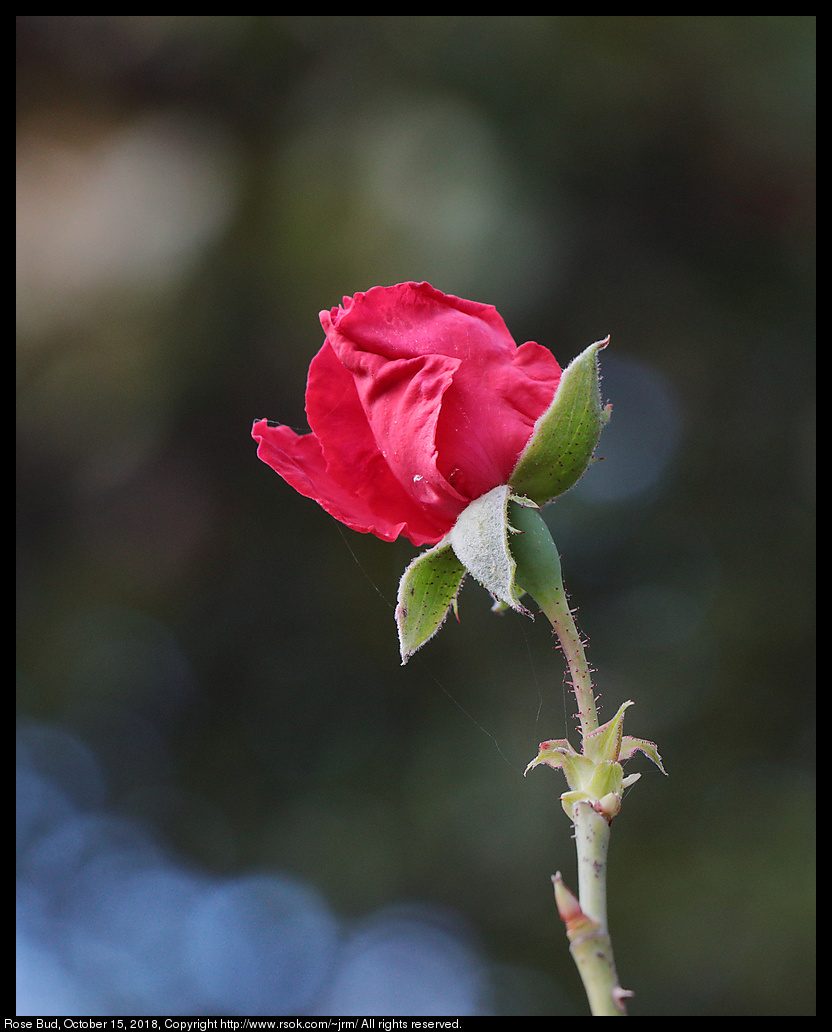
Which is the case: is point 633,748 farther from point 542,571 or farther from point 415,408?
point 415,408

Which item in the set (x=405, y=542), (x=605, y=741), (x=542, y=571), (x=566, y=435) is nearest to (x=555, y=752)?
(x=605, y=741)

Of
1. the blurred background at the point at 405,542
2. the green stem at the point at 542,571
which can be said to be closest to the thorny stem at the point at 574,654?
the green stem at the point at 542,571

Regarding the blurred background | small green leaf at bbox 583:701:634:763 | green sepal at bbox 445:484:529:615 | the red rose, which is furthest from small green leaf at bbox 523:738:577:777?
the blurred background

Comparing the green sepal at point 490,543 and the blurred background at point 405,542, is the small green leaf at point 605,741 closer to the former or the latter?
the green sepal at point 490,543

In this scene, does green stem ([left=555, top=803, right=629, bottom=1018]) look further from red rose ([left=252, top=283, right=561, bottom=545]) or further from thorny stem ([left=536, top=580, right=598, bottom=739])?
red rose ([left=252, top=283, right=561, bottom=545])

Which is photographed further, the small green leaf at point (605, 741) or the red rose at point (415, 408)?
the red rose at point (415, 408)

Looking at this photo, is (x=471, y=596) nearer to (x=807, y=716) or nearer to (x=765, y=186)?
(x=807, y=716)
